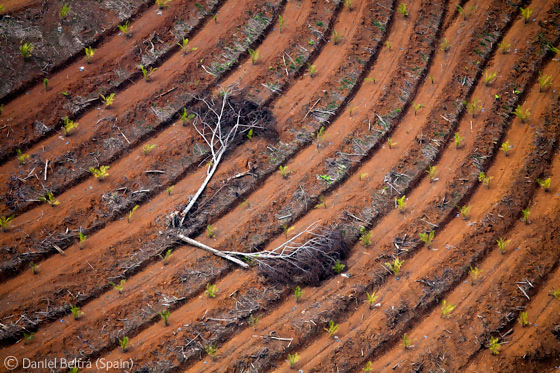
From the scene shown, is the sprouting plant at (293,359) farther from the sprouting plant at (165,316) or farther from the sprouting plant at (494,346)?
the sprouting plant at (494,346)

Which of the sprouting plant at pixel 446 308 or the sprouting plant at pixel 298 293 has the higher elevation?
the sprouting plant at pixel 446 308

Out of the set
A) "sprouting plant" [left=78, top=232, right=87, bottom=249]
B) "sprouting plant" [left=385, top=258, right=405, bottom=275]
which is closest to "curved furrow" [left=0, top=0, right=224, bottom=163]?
"sprouting plant" [left=78, top=232, right=87, bottom=249]

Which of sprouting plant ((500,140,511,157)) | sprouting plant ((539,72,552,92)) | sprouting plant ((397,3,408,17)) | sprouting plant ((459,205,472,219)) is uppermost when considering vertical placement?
sprouting plant ((397,3,408,17))

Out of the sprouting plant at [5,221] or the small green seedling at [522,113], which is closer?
the sprouting plant at [5,221]

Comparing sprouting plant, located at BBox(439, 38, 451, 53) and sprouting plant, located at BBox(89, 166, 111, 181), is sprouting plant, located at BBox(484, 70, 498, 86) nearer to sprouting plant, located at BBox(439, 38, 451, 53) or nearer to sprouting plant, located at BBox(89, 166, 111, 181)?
sprouting plant, located at BBox(439, 38, 451, 53)

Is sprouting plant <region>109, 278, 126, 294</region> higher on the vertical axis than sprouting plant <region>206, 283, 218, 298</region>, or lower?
lower

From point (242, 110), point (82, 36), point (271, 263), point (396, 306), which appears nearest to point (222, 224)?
point (271, 263)

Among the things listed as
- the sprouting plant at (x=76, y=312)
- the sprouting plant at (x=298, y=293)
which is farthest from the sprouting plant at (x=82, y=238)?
the sprouting plant at (x=298, y=293)
